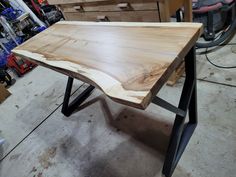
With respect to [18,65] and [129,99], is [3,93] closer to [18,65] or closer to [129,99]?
[18,65]

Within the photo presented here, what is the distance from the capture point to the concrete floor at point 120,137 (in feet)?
3.91

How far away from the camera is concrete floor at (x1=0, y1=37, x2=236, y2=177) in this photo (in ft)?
3.91

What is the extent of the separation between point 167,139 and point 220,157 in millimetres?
337

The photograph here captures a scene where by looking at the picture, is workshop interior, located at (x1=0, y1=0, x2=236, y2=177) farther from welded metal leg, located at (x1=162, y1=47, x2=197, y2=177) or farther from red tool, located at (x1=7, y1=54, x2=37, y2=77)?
red tool, located at (x1=7, y1=54, x2=37, y2=77)

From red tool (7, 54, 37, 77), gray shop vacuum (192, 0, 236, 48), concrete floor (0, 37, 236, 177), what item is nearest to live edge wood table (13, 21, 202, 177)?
concrete floor (0, 37, 236, 177)

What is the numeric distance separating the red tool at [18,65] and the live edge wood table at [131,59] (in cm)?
150

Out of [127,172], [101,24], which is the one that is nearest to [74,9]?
[101,24]

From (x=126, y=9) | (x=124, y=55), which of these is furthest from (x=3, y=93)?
(x=124, y=55)

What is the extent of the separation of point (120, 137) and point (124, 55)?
78 centimetres

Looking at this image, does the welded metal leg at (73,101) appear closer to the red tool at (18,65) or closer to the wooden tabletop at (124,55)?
the wooden tabletop at (124,55)

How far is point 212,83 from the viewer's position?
158 cm

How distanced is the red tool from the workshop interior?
49 cm

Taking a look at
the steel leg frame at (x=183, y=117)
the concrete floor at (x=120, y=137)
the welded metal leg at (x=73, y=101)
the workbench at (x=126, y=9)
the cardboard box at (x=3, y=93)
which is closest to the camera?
the steel leg frame at (x=183, y=117)

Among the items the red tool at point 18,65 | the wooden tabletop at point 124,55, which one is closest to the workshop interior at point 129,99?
the wooden tabletop at point 124,55
